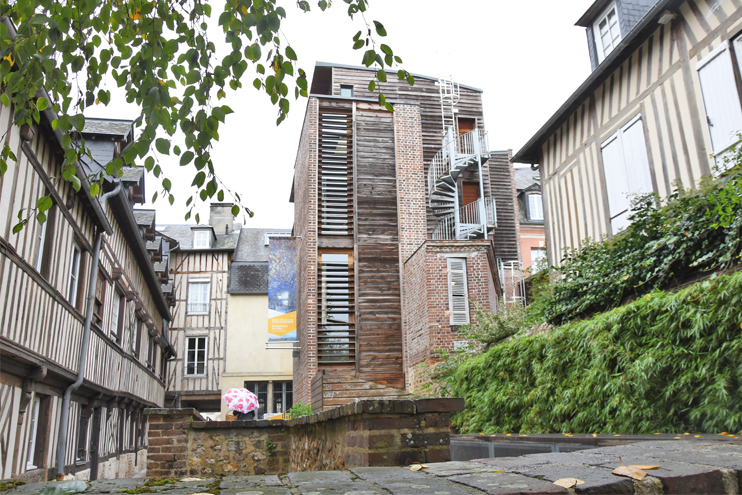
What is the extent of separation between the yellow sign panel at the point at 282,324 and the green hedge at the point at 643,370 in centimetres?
1036

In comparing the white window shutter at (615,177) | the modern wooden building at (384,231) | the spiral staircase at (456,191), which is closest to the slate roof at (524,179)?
the modern wooden building at (384,231)

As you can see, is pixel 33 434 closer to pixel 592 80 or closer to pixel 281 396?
pixel 592 80

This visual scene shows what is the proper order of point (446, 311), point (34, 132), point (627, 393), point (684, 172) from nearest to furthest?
point (627, 393) < point (34, 132) < point (684, 172) < point (446, 311)

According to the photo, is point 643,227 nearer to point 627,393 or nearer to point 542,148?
point 627,393

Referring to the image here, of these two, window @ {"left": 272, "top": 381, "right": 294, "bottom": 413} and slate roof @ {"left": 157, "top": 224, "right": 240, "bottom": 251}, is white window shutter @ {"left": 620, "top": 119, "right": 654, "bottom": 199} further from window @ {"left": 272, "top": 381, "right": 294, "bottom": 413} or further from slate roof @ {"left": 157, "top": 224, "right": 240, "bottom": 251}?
slate roof @ {"left": 157, "top": 224, "right": 240, "bottom": 251}

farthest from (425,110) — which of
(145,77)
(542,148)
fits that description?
(145,77)

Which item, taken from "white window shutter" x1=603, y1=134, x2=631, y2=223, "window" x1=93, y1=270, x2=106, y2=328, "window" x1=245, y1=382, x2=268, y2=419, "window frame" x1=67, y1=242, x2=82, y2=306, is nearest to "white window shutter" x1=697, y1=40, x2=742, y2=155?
"white window shutter" x1=603, y1=134, x2=631, y2=223

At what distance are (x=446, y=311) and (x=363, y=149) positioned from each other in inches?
242

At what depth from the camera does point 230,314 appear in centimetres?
2544

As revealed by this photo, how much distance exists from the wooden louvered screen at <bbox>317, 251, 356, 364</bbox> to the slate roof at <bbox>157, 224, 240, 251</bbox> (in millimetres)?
11366

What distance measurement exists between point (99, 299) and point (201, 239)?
1617 centimetres

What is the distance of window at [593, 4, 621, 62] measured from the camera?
10.2 meters

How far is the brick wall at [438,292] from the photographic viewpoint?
1312 cm

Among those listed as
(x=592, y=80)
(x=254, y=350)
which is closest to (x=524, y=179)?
(x=254, y=350)
